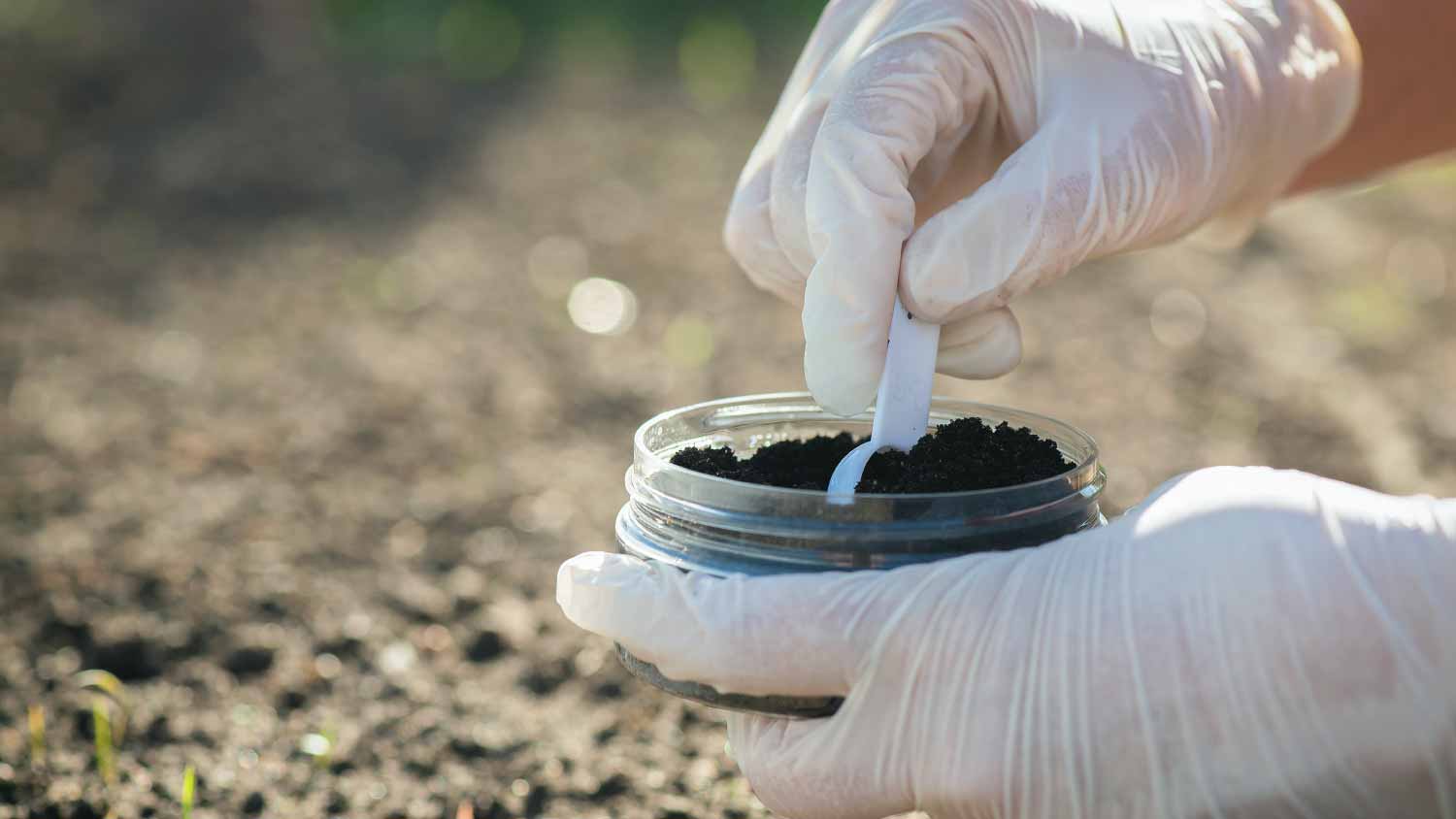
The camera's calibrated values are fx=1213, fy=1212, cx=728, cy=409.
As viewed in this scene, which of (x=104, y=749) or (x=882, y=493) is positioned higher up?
(x=882, y=493)

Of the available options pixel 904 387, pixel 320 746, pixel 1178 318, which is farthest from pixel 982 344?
pixel 1178 318

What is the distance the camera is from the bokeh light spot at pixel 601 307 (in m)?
3.92

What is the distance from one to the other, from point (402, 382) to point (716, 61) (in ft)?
14.1

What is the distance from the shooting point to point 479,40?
24.2ft

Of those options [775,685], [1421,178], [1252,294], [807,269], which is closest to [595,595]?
[775,685]

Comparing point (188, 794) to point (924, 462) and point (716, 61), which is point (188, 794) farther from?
point (716, 61)

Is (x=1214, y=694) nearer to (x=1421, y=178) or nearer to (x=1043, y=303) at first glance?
→ (x=1043, y=303)

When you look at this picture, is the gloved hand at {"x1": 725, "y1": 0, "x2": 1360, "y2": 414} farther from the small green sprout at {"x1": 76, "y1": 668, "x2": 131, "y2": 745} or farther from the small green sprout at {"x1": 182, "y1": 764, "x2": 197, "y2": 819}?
the small green sprout at {"x1": 76, "y1": 668, "x2": 131, "y2": 745}

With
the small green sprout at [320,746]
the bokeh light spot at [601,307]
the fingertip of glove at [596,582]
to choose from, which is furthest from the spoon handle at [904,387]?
the bokeh light spot at [601,307]

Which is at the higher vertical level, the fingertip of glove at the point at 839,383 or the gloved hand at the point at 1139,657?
the fingertip of glove at the point at 839,383

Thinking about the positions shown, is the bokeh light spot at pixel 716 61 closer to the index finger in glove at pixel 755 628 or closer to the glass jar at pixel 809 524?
the glass jar at pixel 809 524

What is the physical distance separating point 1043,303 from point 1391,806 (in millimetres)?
3103

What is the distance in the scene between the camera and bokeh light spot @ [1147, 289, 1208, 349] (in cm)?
386

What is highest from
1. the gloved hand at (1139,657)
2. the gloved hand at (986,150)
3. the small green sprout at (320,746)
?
the gloved hand at (986,150)
